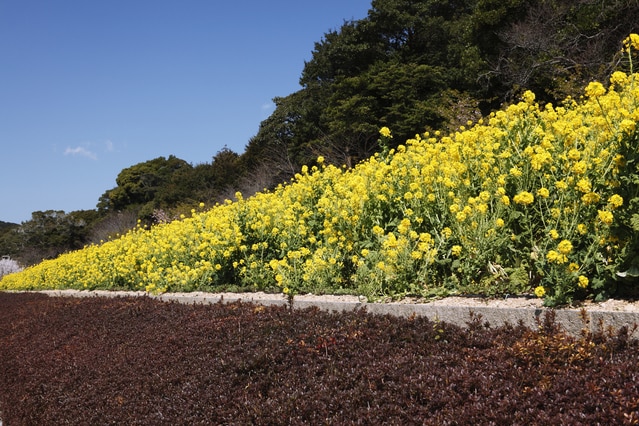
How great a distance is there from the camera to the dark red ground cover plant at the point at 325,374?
2.35 metres

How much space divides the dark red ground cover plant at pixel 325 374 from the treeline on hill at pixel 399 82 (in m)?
9.35

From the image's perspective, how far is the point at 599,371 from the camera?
7.91 feet

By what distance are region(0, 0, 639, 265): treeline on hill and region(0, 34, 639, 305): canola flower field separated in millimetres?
6898

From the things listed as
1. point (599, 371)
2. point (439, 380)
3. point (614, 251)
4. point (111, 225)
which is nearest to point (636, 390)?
point (599, 371)

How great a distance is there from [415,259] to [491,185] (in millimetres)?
926

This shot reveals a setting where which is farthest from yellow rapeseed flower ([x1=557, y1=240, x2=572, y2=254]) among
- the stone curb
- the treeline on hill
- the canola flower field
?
the treeline on hill

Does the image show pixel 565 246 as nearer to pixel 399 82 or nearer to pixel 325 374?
pixel 325 374

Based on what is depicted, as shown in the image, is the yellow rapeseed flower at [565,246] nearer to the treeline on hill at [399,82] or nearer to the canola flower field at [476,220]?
the canola flower field at [476,220]

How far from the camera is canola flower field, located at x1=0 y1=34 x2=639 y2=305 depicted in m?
3.30

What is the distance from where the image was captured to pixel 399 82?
25391 mm

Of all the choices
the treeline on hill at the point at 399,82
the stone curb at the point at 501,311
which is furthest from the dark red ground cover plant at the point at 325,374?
the treeline on hill at the point at 399,82

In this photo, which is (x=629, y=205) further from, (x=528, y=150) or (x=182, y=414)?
(x=182, y=414)

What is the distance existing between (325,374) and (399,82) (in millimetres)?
23887

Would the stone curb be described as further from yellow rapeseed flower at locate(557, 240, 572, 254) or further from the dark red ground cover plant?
yellow rapeseed flower at locate(557, 240, 572, 254)
